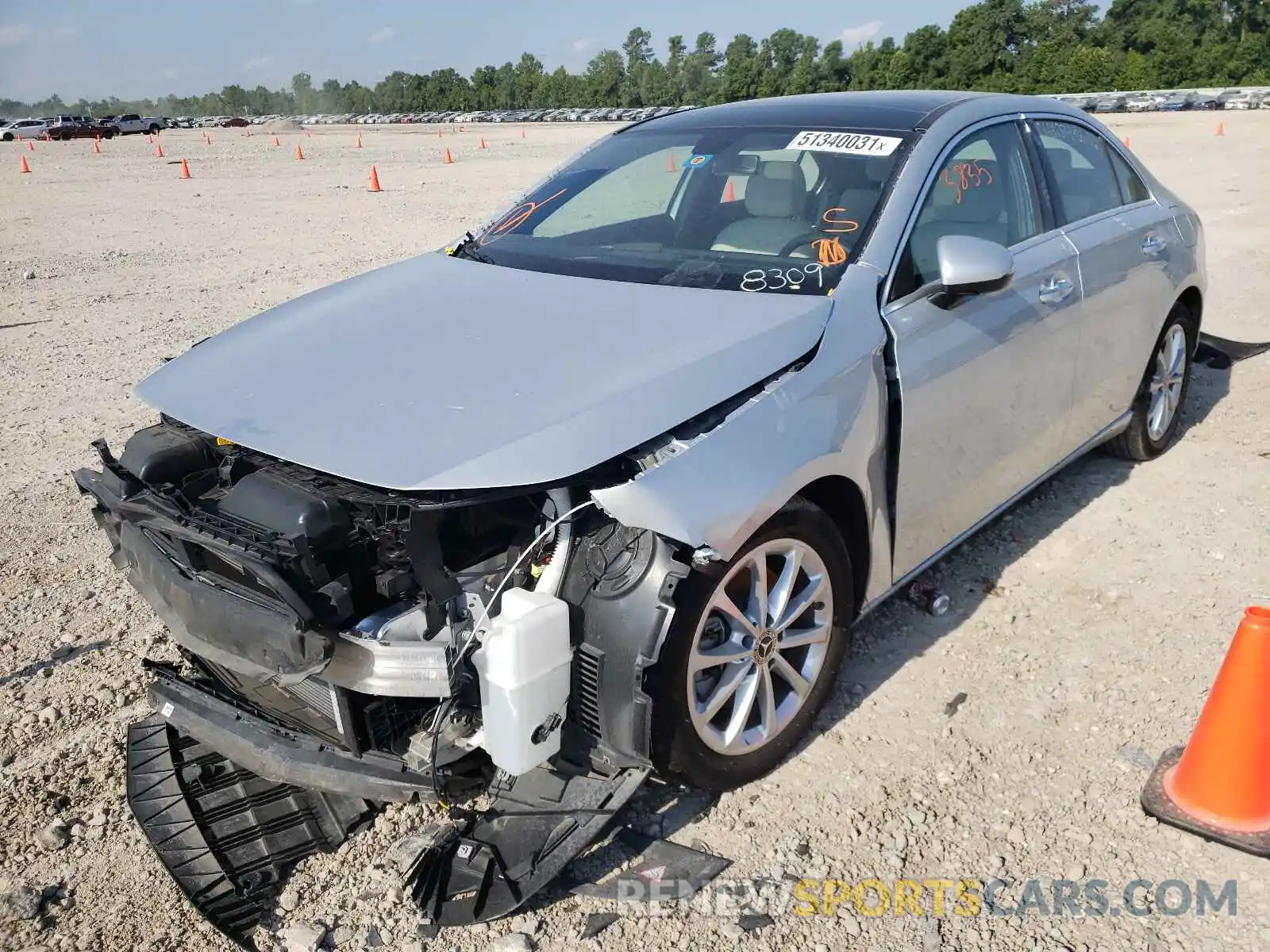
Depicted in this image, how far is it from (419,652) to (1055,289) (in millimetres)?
2772

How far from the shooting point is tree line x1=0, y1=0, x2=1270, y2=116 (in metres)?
62.5

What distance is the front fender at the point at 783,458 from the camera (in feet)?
7.64

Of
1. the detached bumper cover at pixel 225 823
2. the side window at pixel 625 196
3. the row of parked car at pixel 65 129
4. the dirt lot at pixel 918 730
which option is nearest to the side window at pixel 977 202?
the side window at pixel 625 196

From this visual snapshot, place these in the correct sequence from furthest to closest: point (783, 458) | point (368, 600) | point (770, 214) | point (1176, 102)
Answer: point (1176, 102), point (770, 214), point (783, 458), point (368, 600)

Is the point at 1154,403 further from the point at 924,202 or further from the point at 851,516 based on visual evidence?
the point at 851,516

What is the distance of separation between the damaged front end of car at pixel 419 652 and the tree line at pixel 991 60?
155 feet

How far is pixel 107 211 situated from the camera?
688 inches

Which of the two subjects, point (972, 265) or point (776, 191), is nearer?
point (972, 265)

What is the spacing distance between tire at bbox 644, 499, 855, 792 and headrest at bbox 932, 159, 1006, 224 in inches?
52.8

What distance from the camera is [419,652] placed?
7.71ft

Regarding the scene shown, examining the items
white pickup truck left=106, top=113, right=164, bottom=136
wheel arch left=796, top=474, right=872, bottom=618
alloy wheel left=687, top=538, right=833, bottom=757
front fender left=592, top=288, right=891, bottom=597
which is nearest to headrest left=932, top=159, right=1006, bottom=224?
front fender left=592, top=288, right=891, bottom=597

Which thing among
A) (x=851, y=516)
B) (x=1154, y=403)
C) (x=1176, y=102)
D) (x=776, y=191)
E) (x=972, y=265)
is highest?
(x=776, y=191)

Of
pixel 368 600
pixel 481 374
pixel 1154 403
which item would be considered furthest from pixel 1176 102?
pixel 368 600

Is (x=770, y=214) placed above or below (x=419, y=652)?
above
